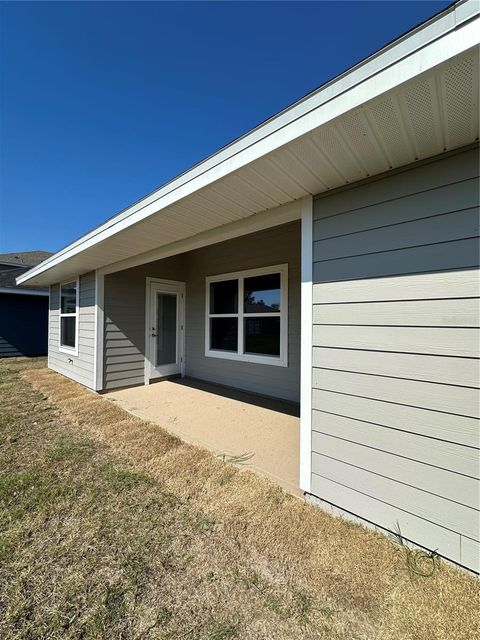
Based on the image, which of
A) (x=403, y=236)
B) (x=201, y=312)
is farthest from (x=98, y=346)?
(x=403, y=236)

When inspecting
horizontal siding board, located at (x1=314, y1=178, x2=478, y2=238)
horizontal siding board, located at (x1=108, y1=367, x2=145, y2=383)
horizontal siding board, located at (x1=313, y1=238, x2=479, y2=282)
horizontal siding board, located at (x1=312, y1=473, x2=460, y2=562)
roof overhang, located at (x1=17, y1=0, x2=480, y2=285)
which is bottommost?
horizontal siding board, located at (x1=312, y1=473, x2=460, y2=562)

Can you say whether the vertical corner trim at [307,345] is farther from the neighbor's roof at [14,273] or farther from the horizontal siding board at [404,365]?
the neighbor's roof at [14,273]

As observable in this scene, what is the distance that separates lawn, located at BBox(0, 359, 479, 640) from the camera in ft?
4.14

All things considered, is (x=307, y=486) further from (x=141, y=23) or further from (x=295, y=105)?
(x=141, y=23)

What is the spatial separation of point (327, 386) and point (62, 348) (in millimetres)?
6934

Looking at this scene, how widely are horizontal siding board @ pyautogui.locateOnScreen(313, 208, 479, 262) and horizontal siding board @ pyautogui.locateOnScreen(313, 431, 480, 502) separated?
128 centimetres

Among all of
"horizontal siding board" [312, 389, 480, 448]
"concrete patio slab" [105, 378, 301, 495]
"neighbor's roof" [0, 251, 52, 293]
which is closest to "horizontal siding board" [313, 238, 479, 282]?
"horizontal siding board" [312, 389, 480, 448]

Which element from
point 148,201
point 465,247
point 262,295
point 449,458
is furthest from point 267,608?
point 262,295

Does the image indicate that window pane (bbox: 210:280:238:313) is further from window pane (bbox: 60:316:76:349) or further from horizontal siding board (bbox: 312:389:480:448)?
horizontal siding board (bbox: 312:389:480:448)

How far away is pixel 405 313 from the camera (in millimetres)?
1729

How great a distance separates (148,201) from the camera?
2891 millimetres

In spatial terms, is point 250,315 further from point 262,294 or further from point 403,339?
point 403,339

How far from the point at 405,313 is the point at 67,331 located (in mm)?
7335

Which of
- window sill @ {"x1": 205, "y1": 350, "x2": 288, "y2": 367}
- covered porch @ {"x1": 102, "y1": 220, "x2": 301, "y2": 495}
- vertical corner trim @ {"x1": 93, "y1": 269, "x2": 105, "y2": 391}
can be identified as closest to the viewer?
covered porch @ {"x1": 102, "y1": 220, "x2": 301, "y2": 495}
